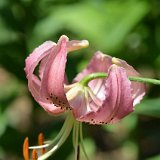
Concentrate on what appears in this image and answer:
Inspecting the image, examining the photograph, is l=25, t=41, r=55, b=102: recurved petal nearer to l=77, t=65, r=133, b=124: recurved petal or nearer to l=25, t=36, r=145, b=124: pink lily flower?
l=25, t=36, r=145, b=124: pink lily flower

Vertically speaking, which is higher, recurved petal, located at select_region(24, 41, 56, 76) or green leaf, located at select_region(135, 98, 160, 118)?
recurved petal, located at select_region(24, 41, 56, 76)

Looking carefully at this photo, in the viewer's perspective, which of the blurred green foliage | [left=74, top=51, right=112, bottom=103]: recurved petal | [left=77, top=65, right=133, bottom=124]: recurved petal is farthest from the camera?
the blurred green foliage

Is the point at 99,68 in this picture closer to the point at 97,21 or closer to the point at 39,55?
the point at 39,55

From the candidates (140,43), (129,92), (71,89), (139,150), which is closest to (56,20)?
(140,43)

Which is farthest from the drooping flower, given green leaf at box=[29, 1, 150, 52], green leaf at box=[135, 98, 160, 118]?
green leaf at box=[29, 1, 150, 52]

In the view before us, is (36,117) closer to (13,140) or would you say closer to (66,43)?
(13,140)

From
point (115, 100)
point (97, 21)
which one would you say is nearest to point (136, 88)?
point (115, 100)

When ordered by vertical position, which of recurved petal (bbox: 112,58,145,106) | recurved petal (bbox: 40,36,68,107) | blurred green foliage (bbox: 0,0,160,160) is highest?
recurved petal (bbox: 40,36,68,107)

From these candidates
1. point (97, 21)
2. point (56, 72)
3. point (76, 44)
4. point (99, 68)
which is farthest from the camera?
point (97, 21)
